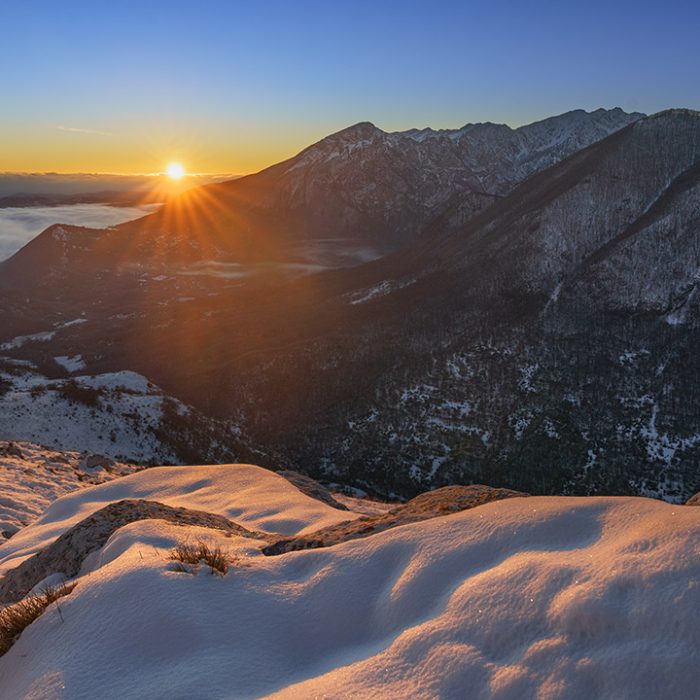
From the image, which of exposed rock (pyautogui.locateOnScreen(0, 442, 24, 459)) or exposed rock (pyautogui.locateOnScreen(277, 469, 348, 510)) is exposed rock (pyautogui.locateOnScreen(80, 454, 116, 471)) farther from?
exposed rock (pyautogui.locateOnScreen(277, 469, 348, 510))

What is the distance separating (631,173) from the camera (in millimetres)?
90125

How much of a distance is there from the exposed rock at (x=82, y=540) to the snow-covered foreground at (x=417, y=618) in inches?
81.7

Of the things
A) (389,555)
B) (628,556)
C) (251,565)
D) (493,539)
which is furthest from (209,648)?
(628,556)

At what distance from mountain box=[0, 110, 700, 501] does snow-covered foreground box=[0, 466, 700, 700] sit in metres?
45.4

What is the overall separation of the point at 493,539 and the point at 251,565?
2592 mm

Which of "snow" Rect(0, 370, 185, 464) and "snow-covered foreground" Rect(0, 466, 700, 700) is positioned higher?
"snow-covered foreground" Rect(0, 466, 700, 700)

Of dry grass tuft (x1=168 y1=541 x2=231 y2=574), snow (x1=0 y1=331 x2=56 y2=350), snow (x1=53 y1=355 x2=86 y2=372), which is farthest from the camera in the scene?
snow (x1=0 y1=331 x2=56 y2=350)

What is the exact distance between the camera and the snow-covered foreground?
355 centimetres

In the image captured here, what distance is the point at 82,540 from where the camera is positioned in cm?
785

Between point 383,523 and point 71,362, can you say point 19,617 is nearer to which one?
point 383,523

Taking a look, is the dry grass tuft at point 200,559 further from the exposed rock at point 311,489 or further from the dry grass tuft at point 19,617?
the exposed rock at point 311,489

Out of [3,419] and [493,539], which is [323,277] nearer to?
[3,419]

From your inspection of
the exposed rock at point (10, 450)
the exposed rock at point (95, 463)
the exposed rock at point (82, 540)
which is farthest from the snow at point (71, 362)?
Answer: the exposed rock at point (82, 540)

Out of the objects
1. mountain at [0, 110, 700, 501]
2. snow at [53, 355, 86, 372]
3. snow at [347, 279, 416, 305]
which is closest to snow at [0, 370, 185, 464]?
mountain at [0, 110, 700, 501]
